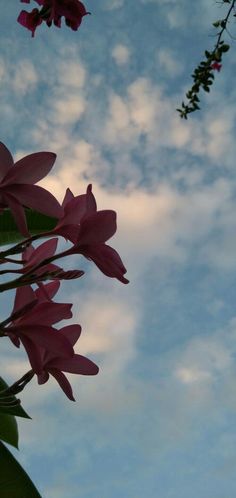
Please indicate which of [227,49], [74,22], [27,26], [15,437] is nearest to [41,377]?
[15,437]

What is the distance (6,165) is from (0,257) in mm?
153

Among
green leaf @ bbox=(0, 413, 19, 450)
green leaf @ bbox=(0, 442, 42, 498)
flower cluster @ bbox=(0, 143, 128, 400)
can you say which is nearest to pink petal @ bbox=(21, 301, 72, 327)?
flower cluster @ bbox=(0, 143, 128, 400)

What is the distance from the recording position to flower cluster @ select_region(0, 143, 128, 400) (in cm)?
92

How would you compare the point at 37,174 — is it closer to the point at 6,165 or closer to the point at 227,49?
the point at 6,165

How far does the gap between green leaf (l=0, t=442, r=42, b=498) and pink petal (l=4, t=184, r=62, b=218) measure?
1.99ft

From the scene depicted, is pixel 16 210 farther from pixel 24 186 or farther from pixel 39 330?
pixel 39 330

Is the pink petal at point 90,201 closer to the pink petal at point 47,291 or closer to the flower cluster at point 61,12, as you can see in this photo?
the pink petal at point 47,291

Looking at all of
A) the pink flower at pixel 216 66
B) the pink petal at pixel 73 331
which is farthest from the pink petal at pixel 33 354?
the pink flower at pixel 216 66

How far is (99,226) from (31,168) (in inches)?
5.3

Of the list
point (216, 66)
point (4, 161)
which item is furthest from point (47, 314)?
point (216, 66)

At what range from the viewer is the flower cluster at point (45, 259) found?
92 cm

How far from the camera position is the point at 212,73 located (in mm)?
4102

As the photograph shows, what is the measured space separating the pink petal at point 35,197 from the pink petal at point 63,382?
30 cm

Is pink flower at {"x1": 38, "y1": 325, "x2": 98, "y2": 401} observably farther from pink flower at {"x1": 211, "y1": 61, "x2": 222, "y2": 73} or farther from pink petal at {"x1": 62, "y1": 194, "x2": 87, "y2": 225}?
pink flower at {"x1": 211, "y1": 61, "x2": 222, "y2": 73}
